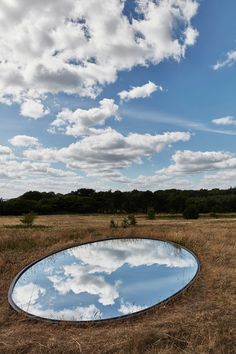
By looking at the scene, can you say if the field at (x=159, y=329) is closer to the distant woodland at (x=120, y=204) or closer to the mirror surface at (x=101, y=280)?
the mirror surface at (x=101, y=280)

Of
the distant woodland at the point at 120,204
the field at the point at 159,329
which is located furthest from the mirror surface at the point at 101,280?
the distant woodland at the point at 120,204

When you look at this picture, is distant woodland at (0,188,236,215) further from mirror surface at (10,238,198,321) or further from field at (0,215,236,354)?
field at (0,215,236,354)

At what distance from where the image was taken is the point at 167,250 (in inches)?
617

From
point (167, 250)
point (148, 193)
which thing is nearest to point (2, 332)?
point (167, 250)

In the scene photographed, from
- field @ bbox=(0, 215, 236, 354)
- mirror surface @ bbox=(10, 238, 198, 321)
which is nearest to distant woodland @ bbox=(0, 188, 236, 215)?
mirror surface @ bbox=(10, 238, 198, 321)

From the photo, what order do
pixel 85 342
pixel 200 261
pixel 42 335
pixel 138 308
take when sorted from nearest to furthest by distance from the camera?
pixel 85 342 → pixel 42 335 → pixel 138 308 → pixel 200 261

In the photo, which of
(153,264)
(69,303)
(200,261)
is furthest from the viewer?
(200,261)

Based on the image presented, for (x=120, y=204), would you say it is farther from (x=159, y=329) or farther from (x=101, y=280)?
(x=159, y=329)

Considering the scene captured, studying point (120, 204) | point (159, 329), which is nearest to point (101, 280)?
point (159, 329)

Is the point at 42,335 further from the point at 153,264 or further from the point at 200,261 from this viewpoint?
the point at 200,261

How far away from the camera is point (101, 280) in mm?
12070

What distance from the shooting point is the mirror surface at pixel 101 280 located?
10.1 meters

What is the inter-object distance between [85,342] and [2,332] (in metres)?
2.35

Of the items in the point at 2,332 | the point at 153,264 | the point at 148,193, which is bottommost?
the point at 2,332
